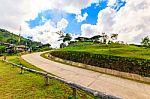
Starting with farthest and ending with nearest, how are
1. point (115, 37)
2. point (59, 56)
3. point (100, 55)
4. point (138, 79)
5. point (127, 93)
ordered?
point (115, 37) → point (59, 56) → point (100, 55) → point (138, 79) → point (127, 93)

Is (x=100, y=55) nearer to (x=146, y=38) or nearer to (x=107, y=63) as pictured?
(x=107, y=63)

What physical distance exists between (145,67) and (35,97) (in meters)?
12.4

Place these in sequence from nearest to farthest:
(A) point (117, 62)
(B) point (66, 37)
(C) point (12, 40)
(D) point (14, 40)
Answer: (A) point (117, 62), (B) point (66, 37), (C) point (12, 40), (D) point (14, 40)

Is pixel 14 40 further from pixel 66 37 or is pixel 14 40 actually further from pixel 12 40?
pixel 66 37

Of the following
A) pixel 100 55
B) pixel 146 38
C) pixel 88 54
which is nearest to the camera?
pixel 100 55

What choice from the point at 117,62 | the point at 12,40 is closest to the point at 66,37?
the point at 12,40

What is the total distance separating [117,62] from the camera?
22.0 meters

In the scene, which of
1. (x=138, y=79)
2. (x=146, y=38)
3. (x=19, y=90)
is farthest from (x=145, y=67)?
(x=146, y=38)

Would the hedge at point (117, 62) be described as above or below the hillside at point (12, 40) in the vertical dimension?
below

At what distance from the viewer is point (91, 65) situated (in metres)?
25.3

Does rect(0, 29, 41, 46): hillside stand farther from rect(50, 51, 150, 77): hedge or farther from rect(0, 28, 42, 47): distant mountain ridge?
rect(50, 51, 150, 77): hedge

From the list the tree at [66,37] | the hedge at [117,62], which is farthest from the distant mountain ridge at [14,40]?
the hedge at [117,62]

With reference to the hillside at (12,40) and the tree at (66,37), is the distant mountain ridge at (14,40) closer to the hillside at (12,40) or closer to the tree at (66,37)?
the hillside at (12,40)

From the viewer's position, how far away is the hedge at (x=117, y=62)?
758 inches
